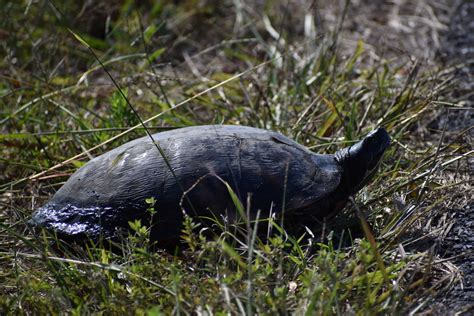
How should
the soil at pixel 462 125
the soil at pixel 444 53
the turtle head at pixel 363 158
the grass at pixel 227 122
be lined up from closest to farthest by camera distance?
the grass at pixel 227 122
the soil at pixel 462 125
the soil at pixel 444 53
the turtle head at pixel 363 158

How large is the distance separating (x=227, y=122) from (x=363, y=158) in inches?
46.4

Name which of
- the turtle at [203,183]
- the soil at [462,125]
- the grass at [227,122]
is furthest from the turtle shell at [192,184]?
the soil at [462,125]

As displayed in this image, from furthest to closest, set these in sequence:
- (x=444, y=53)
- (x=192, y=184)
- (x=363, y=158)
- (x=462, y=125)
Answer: (x=444, y=53) < (x=462, y=125) < (x=363, y=158) < (x=192, y=184)

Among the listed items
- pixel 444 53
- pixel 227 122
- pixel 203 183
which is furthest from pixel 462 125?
pixel 203 183

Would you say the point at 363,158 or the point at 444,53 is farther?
the point at 444,53

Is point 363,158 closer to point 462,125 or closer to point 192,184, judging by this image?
point 192,184

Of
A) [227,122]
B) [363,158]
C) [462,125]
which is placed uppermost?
[363,158]

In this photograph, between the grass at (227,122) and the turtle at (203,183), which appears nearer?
the grass at (227,122)

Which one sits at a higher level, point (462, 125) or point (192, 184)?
point (192, 184)

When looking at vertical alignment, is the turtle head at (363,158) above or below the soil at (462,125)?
above

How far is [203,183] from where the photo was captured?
2.66 meters

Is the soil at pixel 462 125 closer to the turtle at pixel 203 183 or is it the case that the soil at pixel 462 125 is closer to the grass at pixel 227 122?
the grass at pixel 227 122

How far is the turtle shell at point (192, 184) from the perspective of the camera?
2.65 m

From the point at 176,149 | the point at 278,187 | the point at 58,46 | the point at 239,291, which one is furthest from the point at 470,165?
the point at 58,46
